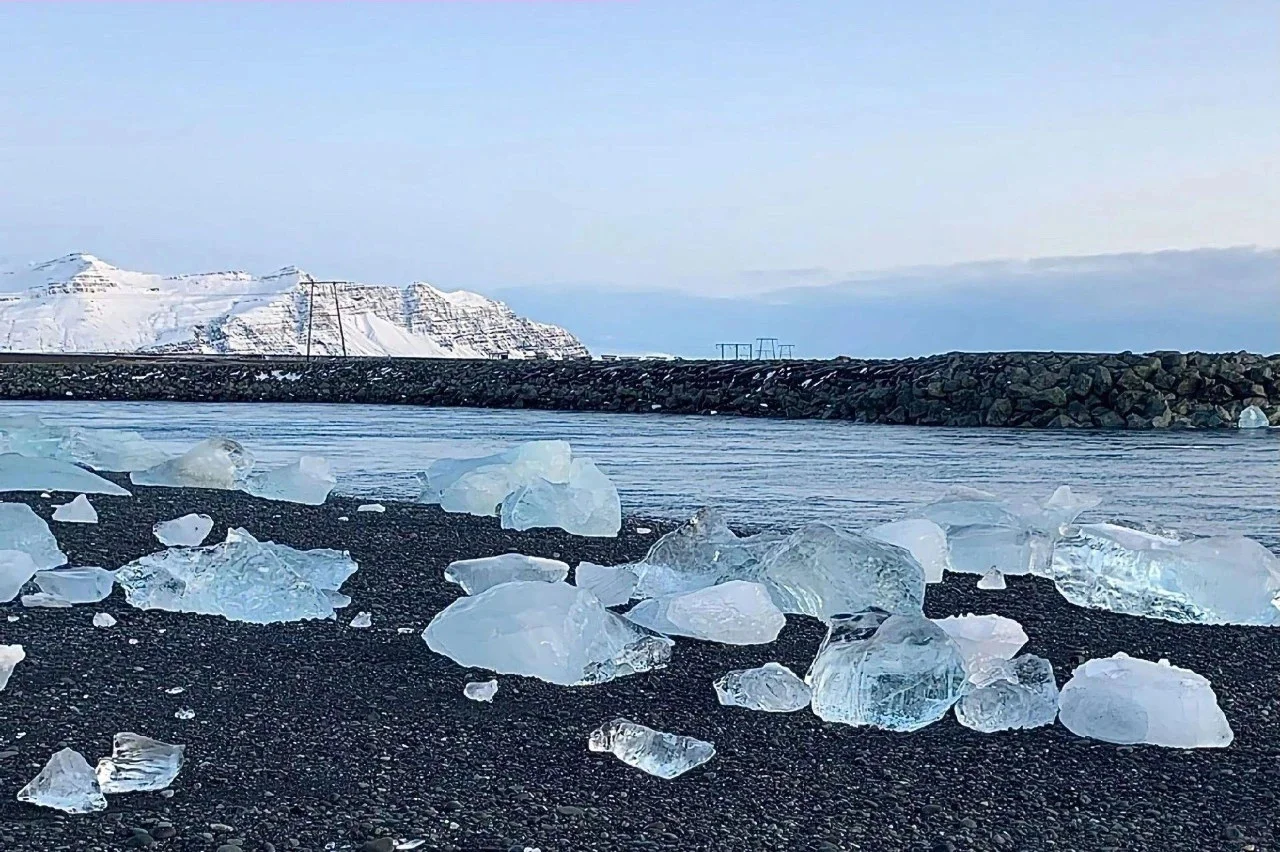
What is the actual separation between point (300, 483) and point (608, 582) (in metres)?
2.76

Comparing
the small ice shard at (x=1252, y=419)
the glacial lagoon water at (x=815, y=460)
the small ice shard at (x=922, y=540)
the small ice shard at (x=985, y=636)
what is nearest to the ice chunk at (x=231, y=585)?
the small ice shard at (x=985, y=636)

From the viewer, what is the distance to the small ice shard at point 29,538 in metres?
3.85

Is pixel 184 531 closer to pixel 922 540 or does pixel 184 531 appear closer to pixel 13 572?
pixel 13 572

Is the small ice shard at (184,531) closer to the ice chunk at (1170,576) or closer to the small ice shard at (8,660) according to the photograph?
the small ice shard at (8,660)

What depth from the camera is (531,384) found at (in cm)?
2450

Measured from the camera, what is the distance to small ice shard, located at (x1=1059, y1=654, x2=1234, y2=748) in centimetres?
238

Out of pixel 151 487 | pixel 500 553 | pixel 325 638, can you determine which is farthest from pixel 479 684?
pixel 151 487

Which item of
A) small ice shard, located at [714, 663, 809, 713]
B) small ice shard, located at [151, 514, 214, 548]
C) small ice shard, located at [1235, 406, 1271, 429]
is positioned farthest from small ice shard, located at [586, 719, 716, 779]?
small ice shard, located at [1235, 406, 1271, 429]

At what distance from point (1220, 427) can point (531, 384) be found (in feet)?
44.1

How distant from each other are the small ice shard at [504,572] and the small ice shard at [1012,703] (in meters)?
1.43

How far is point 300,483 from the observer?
5.82 meters

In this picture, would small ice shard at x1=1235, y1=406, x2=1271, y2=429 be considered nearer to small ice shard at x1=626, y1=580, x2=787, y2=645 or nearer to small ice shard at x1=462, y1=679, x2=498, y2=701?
small ice shard at x1=626, y1=580, x2=787, y2=645

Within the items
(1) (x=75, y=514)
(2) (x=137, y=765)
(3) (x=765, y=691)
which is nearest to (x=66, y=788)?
(2) (x=137, y=765)

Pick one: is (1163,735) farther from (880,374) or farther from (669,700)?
(880,374)
